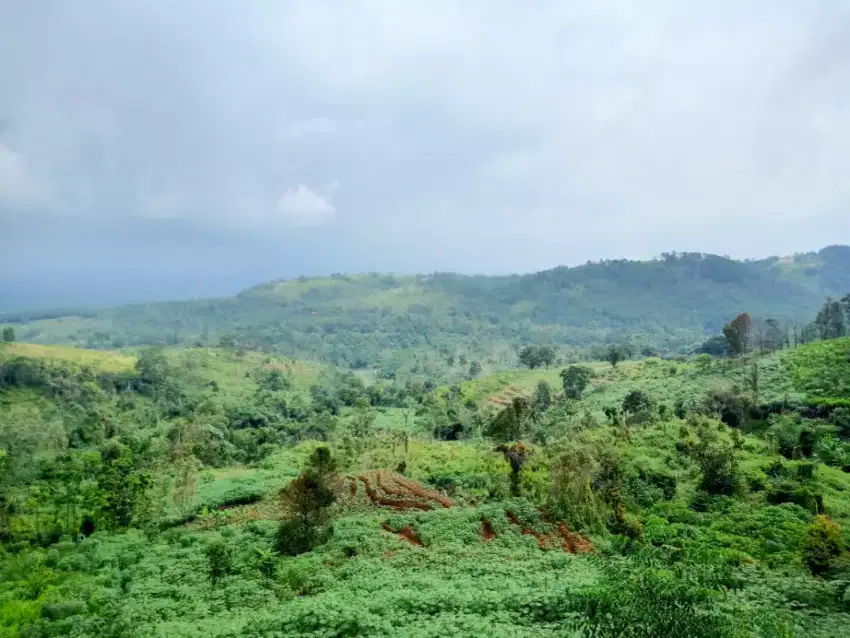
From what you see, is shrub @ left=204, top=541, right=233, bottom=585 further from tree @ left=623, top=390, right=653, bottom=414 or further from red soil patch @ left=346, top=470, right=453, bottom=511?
tree @ left=623, top=390, right=653, bottom=414

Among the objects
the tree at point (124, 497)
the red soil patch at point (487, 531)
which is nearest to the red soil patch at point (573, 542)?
the red soil patch at point (487, 531)

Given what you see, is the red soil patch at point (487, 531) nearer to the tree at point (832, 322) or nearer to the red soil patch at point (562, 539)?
the red soil patch at point (562, 539)

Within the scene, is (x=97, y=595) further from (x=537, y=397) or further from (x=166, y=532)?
(x=537, y=397)

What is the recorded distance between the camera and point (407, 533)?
26.2 m

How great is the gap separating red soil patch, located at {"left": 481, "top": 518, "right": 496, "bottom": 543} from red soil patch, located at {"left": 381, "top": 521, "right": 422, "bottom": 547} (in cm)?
267

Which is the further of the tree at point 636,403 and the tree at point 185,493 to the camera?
the tree at point 636,403

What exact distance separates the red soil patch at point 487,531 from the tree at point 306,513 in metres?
6.44

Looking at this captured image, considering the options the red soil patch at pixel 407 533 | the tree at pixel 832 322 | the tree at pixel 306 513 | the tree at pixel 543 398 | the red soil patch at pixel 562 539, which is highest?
the tree at pixel 832 322

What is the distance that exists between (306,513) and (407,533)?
14.3 ft

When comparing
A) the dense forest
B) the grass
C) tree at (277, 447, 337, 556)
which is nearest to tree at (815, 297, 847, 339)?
the dense forest

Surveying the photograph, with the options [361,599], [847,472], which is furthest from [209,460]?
[847,472]

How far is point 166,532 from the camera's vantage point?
94.1 feet

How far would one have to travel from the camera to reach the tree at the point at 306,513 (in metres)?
25.2

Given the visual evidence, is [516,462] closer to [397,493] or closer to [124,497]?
[397,493]
